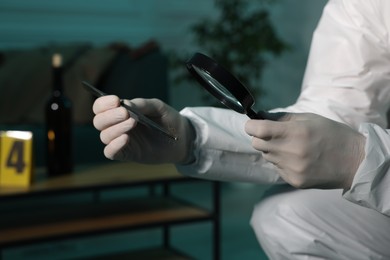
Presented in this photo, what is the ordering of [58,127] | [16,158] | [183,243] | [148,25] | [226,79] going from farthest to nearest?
[148,25]
[183,243]
[58,127]
[16,158]
[226,79]

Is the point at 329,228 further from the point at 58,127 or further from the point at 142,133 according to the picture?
the point at 58,127

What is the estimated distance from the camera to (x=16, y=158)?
1.95 meters

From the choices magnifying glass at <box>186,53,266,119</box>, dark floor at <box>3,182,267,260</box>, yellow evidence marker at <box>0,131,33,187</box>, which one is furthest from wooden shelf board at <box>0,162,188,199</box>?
magnifying glass at <box>186,53,266,119</box>

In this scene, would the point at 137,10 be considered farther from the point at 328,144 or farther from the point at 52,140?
the point at 328,144

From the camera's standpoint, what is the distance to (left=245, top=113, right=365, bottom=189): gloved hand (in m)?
0.84

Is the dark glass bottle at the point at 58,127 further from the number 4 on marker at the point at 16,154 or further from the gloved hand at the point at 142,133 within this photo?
the gloved hand at the point at 142,133

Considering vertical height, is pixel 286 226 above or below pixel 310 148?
below

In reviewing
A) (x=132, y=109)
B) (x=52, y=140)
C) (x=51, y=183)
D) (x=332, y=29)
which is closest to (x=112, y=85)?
(x=52, y=140)

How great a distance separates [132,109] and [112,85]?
235 centimetres

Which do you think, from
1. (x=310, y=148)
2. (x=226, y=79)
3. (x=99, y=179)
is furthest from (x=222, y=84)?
(x=99, y=179)

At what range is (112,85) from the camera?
3.27m

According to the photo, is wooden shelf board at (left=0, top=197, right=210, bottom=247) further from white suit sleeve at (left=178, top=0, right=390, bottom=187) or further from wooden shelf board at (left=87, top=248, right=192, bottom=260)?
white suit sleeve at (left=178, top=0, right=390, bottom=187)

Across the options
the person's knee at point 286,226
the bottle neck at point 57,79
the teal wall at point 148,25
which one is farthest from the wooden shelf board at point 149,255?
the teal wall at point 148,25

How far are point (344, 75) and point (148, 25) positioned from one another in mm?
3300
